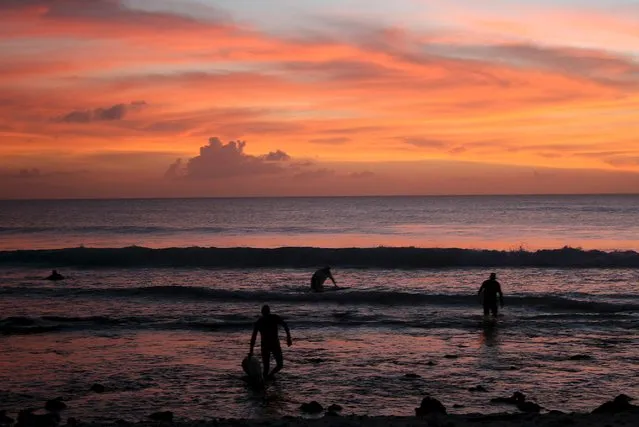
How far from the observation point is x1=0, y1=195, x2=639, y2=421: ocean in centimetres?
1484

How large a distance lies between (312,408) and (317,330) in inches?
386

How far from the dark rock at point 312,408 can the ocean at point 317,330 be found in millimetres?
533

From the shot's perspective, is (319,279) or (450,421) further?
(319,279)

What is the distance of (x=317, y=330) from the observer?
75.8 ft

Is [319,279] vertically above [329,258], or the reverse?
[329,258]

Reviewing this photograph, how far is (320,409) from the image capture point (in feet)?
43.7

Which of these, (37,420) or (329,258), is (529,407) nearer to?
(37,420)

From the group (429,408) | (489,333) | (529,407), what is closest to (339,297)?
(489,333)

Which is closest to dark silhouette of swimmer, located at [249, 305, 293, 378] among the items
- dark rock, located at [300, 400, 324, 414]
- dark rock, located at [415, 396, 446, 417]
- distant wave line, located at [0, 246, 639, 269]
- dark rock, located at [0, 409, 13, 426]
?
dark rock, located at [300, 400, 324, 414]

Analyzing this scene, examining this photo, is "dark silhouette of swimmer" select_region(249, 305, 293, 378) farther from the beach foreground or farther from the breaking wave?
the breaking wave

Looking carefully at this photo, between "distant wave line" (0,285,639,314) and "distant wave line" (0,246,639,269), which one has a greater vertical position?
"distant wave line" (0,246,639,269)

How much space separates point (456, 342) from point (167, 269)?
29396 millimetres

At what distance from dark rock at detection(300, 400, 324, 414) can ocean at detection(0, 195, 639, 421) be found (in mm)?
533

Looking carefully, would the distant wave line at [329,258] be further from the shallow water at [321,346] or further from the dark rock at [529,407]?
the dark rock at [529,407]
